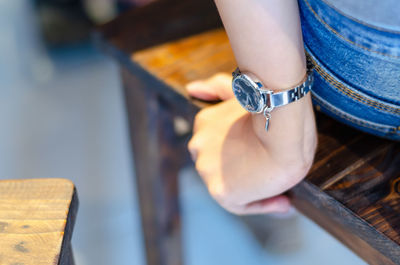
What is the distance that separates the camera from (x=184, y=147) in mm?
829

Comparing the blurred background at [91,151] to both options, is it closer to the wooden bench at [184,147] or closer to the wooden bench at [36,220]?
the wooden bench at [184,147]

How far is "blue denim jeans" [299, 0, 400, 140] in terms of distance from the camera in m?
0.36

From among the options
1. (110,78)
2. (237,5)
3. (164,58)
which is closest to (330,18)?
(237,5)

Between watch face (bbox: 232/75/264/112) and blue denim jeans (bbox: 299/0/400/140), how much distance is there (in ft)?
0.22

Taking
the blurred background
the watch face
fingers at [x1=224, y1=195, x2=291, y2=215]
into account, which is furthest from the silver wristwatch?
the blurred background

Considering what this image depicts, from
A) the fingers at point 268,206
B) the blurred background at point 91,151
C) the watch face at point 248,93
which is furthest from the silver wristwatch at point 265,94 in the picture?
the blurred background at point 91,151

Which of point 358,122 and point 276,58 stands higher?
point 276,58

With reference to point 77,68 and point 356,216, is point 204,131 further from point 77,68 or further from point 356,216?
point 77,68

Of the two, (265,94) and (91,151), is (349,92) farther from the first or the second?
(91,151)

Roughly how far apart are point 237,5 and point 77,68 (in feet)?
4.28

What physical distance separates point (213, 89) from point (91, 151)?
81 centimetres

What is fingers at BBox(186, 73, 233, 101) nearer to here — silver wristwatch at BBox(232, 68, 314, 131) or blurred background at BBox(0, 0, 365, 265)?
silver wristwatch at BBox(232, 68, 314, 131)

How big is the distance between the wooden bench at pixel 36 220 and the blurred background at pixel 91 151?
2.13 ft

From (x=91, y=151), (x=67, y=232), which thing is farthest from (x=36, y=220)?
(x=91, y=151)
